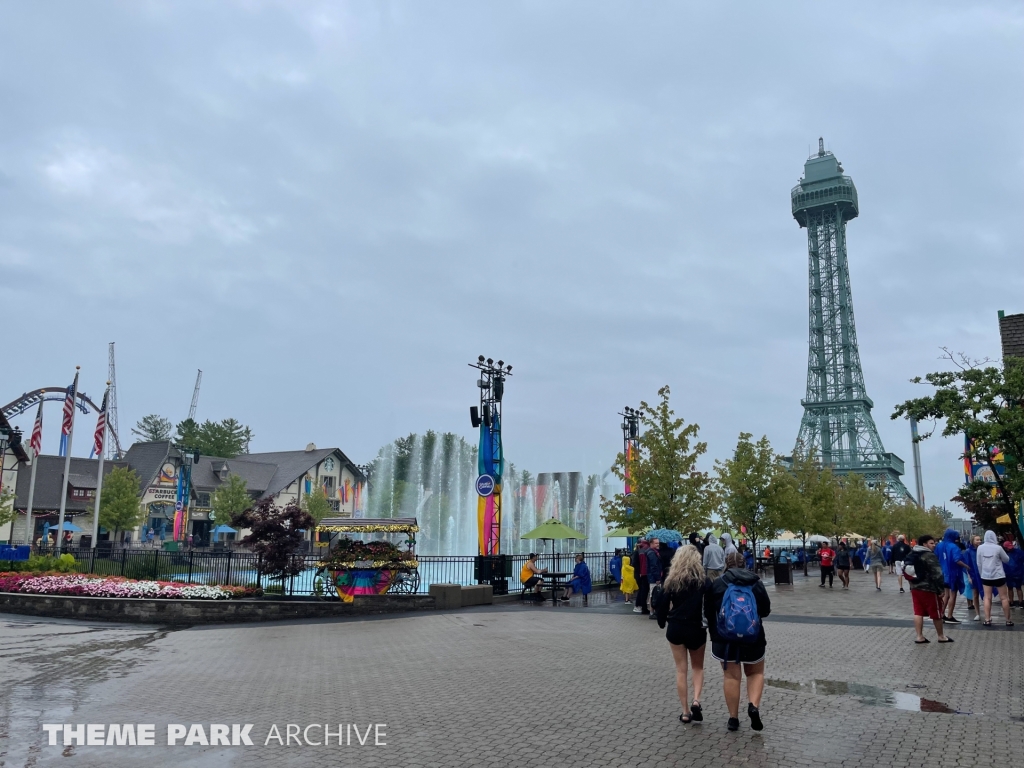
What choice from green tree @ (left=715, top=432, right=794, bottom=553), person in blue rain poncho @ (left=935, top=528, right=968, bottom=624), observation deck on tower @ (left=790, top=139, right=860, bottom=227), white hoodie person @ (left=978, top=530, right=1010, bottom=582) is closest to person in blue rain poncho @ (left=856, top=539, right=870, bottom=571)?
green tree @ (left=715, top=432, right=794, bottom=553)

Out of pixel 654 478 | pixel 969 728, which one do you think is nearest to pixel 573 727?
pixel 969 728

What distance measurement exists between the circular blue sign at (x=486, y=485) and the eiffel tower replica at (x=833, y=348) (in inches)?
3511

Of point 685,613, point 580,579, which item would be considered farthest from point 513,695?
point 580,579

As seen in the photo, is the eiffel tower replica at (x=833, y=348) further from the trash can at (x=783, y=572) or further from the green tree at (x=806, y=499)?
the trash can at (x=783, y=572)

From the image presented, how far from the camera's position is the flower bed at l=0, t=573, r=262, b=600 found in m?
18.4

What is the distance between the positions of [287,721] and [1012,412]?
1755 cm

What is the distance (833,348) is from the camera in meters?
127

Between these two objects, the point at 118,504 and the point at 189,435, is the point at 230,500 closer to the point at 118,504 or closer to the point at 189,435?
the point at 118,504

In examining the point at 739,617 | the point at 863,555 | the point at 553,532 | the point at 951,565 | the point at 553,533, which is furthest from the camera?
the point at 863,555

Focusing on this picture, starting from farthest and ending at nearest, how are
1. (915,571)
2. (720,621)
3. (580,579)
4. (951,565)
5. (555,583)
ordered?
1. (580,579)
2. (555,583)
3. (951,565)
4. (915,571)
5. (720,621)

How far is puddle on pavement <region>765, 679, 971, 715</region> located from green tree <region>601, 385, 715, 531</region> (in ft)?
49.1

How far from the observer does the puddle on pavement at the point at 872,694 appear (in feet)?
25.4

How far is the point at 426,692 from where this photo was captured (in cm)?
896

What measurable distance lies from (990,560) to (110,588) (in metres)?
19.7
